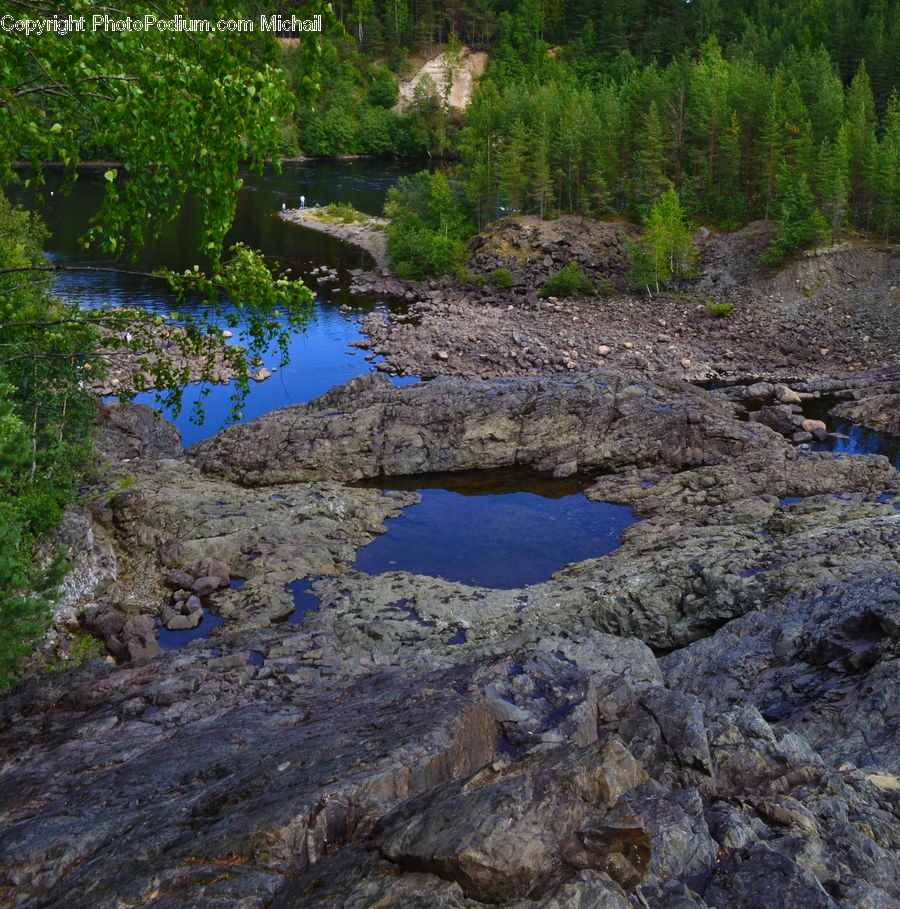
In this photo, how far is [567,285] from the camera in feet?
224

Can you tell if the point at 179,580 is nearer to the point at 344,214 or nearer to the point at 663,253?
the point at 663,253

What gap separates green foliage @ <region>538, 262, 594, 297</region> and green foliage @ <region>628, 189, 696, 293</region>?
3.76 meters

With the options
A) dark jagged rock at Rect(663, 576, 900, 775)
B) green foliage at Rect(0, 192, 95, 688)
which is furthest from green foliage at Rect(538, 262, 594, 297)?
dark jagged rock at Rect(663, 576, 900, 775)

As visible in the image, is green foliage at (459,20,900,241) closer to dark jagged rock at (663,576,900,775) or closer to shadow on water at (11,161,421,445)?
shadow on water at (11,161,421,445)

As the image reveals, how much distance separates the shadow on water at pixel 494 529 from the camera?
96.0 feet

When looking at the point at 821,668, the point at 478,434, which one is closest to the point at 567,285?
the point at 478,434

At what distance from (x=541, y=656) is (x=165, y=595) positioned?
55.6 ft

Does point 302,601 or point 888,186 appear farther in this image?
point 888,186

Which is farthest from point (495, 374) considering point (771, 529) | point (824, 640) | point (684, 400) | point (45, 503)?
point (824, 640)

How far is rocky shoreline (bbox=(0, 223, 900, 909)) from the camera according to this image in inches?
313

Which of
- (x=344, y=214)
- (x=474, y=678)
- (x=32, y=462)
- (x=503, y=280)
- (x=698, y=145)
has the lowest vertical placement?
(x=503, y=280)

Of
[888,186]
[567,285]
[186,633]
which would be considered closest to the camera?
[186,633]

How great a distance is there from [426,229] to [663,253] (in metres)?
22.5

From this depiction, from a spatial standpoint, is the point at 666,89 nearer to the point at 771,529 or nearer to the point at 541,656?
the point at 771,529
